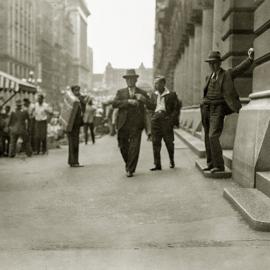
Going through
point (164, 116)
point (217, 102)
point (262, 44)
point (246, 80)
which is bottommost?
point (164, 116)

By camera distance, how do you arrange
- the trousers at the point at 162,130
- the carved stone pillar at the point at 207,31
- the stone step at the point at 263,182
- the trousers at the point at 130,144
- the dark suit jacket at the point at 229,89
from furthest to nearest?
the carved stone pillar at the point at 207,31, the trousers at the point at 162,130, the trousers at the point at 130,144, the dark suit jacket at the point at 229,89, the stone step at the point at 263,182

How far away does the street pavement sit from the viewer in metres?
4.59

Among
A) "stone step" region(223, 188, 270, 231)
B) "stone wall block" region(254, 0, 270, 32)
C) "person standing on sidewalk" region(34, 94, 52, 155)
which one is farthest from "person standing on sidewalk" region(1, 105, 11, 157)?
"stone step" region(223, 188, 270, 231)

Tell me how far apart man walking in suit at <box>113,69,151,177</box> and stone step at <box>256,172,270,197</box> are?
361 centimetres

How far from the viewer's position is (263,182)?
705 cm

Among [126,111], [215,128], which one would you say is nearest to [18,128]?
[126,111]

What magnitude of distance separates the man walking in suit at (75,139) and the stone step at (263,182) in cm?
600

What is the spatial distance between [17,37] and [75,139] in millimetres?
77339

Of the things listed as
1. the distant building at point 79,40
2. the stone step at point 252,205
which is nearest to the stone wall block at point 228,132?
the stone step at point 252,205

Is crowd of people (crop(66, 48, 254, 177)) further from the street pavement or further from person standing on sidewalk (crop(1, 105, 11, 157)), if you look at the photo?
person standing on sidewalk (crop(1, 105, 11, 157))

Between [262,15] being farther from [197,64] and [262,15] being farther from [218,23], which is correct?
[197,64]

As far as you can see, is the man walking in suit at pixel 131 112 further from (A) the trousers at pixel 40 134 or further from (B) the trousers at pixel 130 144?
(A) the trousers at pixel 40 134

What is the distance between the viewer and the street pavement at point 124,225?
181 inches

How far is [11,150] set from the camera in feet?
55.6
